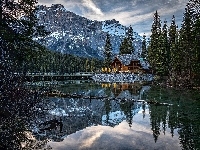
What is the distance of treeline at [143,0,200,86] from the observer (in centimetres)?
5049

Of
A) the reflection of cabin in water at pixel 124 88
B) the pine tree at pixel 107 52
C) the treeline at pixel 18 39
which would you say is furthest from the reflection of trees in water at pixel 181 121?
the pine tree at pixel 107 52

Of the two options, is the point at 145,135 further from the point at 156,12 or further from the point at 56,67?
the point at 56,67

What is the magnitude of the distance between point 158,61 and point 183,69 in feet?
48.6

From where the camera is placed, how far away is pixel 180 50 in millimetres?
61594

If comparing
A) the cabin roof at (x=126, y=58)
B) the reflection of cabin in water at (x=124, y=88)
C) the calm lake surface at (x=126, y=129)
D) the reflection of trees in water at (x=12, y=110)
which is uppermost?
the cabin roof at (x=126, y=58)

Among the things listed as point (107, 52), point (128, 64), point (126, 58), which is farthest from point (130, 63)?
point (107, 52)

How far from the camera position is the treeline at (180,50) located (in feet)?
166

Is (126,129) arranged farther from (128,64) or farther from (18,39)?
(128,64)

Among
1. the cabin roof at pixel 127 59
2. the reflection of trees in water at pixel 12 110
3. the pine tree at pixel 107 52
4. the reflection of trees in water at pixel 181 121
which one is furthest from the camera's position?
the pine tree at pixel 107 52

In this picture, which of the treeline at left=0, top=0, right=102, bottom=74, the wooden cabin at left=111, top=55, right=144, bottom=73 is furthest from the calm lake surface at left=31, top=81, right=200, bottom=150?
the wooden cabin at left=111, top=55, right=144, bottom=73

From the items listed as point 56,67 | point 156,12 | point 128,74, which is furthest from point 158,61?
point 56,67

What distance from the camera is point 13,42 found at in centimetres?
1490

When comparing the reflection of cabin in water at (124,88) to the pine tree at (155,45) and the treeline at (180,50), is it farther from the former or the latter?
the pine tree at (155,45)

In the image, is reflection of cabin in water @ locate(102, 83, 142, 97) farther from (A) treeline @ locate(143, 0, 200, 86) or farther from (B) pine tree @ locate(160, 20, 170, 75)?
(B) pine tree @ locate(160, 20, 170, 75)
